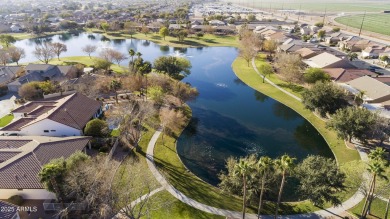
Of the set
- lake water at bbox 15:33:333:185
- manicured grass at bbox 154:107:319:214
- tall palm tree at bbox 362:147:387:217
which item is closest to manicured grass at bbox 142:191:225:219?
manicured grass at bbox 154:107:319:214

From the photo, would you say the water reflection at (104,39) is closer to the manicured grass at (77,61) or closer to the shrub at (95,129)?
the manicured grass at (77,61)

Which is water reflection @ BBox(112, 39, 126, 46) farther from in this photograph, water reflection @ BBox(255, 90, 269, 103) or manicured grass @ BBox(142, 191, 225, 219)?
manicured grass @ BBox(142, 191, 225, 219)

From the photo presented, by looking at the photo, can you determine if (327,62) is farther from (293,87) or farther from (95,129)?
(95,129)

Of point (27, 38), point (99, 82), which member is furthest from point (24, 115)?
point (27, 38)

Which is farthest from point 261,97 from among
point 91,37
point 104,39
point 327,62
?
point 91,37

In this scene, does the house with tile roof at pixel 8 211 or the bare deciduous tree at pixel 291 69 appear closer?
the house with tile roof at pixel 8 211

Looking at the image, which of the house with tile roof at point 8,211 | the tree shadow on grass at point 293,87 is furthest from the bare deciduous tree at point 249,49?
the house with tile roof at point 8,211
